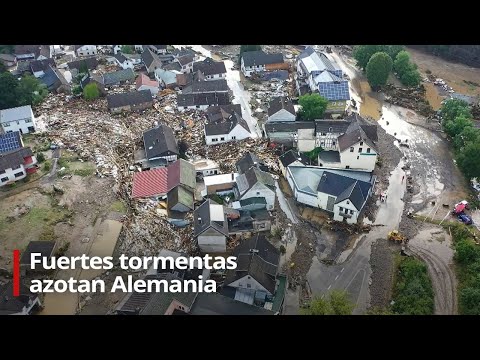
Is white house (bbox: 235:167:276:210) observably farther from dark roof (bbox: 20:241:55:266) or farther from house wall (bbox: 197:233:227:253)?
dark roof (bbox: 20:241:55:266)

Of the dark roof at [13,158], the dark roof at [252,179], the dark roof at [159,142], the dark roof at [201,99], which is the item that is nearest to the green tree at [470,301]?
the dark roof at [252,179]

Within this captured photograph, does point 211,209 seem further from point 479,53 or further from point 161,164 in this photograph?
point 479,53

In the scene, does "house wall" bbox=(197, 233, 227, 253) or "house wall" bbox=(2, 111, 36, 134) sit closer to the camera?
"house wall" bbox=(197, 233, 227, 253)

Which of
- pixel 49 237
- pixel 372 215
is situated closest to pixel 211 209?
pixel 49 237

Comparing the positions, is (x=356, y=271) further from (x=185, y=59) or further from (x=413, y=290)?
(x=185, y=59)

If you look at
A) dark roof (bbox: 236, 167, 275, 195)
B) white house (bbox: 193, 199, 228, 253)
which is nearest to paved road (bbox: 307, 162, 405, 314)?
white house (bbox: 193, 199, 228, 253)

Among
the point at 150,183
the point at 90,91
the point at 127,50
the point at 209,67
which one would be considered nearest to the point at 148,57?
the point at 127,50
